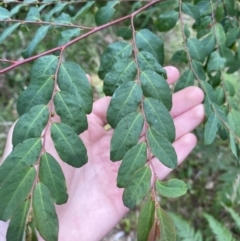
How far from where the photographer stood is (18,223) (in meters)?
0.57

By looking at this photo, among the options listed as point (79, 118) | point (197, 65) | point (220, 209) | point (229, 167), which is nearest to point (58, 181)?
Result: point (79, 118)

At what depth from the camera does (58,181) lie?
603mm

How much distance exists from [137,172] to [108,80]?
0.21 m

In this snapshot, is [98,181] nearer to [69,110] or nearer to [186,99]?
[186,99]

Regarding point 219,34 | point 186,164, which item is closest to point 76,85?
point 219,34

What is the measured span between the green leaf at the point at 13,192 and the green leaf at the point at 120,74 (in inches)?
9.3

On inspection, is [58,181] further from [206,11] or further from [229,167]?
[229,167]

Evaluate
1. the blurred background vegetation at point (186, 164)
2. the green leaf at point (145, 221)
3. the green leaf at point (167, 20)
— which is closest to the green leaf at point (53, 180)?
the green leaf at point (145, 221)

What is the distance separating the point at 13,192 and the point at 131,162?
19cm

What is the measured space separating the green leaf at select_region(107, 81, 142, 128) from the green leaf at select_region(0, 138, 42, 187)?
0.15 metres

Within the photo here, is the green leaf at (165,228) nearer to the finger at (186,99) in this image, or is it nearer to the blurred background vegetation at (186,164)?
the finger at (186,99)

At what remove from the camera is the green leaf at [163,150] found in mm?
630

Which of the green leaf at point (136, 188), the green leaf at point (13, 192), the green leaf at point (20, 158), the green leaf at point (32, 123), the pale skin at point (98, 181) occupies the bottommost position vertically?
the pale skin at point (98, 181)

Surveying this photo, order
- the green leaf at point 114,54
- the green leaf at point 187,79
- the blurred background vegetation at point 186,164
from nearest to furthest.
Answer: the green leaf at point 114,54 < the green leaf at point 187,79 < the blurred background vegetation at point 186,164
